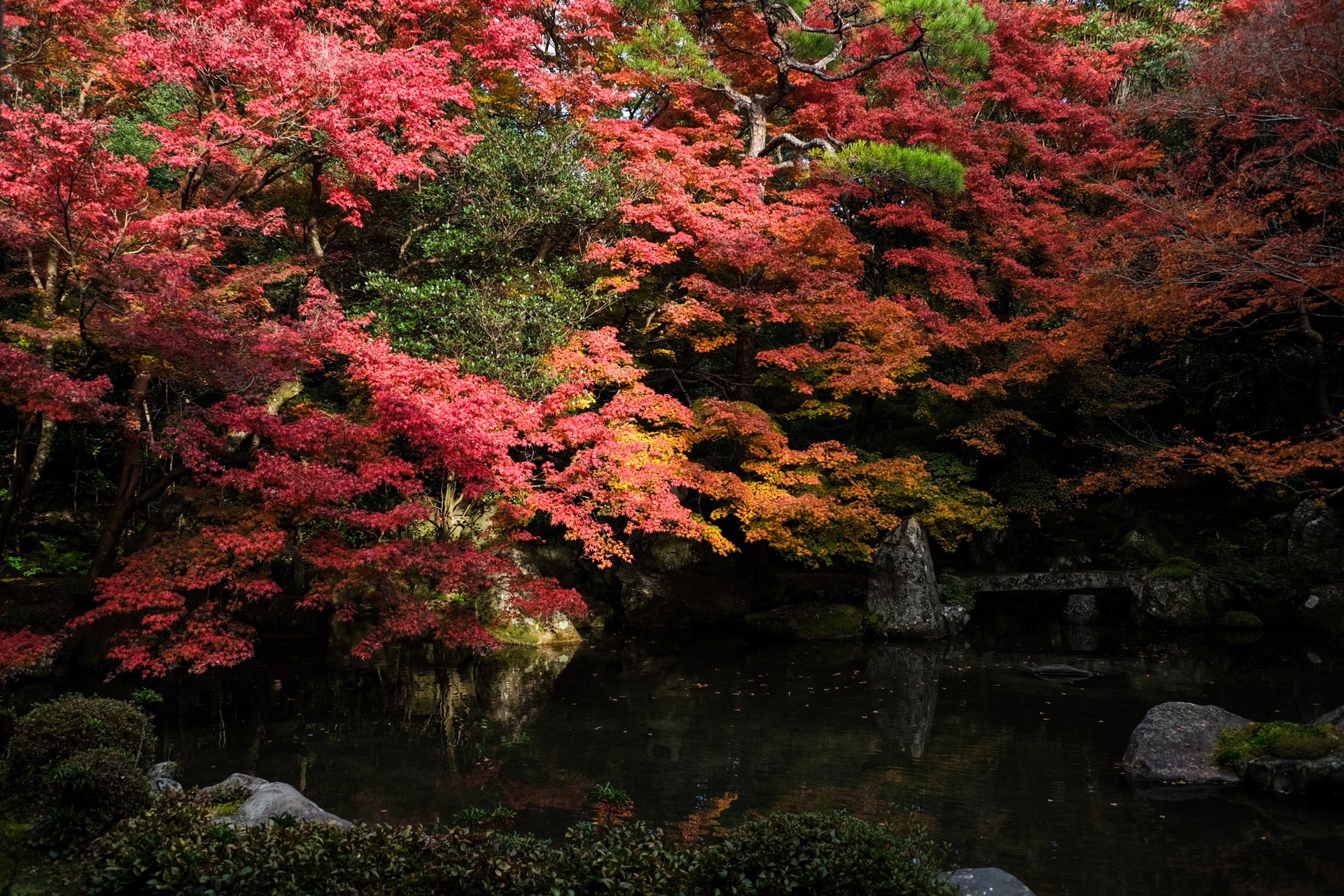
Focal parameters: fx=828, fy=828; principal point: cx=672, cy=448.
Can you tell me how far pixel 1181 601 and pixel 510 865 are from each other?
14592 mm

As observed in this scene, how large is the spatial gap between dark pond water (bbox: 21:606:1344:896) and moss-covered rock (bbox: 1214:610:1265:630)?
2.81 feet

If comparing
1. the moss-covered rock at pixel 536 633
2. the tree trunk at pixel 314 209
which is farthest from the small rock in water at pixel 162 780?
the tree trunk at pixel 314 209

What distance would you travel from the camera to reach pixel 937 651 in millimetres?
13375

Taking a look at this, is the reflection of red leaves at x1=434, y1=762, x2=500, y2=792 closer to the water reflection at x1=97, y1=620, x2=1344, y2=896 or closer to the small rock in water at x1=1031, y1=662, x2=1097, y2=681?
the water reflection at x1=97, y1=620, x2=1344, y2=896

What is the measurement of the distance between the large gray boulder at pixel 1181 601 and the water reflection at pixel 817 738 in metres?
1.24

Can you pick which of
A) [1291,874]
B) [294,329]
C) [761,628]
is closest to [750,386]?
[761,628]

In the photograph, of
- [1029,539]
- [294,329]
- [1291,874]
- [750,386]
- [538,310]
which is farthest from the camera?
[1029,539]

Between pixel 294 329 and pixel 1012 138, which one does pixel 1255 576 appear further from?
pixel 294 329

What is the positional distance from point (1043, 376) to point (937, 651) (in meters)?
5.47

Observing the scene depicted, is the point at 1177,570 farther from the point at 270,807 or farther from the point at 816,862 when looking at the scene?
the point at 270,807

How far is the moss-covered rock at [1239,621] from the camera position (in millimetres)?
14406

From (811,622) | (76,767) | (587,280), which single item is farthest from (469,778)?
(587,280)

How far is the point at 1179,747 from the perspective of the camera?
291 inches

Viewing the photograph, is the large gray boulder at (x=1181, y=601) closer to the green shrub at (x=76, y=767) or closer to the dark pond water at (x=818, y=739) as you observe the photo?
the dark pond water at (x=818, y=739)
